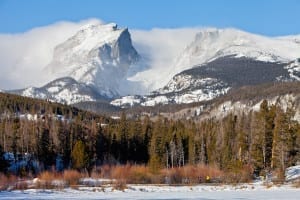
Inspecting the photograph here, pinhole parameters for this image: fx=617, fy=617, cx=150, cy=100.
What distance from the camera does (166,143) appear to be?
5463 inches

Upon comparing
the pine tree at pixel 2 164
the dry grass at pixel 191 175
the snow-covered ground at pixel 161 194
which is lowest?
the snow-covered ground at pixel 161 194

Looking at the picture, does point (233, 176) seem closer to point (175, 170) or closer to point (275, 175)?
point (275, 175)

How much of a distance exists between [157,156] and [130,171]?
24614mm

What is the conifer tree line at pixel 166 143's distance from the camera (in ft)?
333

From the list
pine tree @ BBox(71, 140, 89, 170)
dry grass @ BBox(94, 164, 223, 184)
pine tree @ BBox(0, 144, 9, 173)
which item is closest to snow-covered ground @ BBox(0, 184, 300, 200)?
dry grass @ BBox(94, 164, 223, 184)

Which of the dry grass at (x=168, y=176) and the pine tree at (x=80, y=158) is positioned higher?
the pine tree at (x=80, y=158)

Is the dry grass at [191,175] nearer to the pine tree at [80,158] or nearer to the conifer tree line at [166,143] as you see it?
the conifer tree line at [166,143]

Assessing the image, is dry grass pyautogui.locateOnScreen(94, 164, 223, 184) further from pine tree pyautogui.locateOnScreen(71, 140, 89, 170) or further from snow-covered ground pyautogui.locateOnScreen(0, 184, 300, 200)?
snow-covered ground pyautogui.locateOnScreen(0, 184, 300, 200)

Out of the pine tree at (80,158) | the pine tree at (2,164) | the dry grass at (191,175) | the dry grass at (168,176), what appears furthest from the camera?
the pine tree at (80,158)

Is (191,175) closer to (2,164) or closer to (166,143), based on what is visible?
(2,164)

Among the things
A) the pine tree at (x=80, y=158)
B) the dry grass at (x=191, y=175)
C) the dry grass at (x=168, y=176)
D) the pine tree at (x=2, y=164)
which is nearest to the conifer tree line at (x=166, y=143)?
the pine tree at (x=80, y=158)

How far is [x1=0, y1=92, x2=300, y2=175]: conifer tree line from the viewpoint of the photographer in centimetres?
10150

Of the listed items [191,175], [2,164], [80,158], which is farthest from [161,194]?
[80,158]

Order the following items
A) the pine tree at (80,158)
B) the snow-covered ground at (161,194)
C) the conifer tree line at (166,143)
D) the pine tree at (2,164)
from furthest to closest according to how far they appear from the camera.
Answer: the pine tree at (80,158)
the pine tree at (2,164)
the conifer tree line at (166,143)
the snow-covered ground at (161,194)
